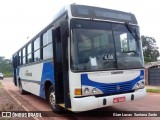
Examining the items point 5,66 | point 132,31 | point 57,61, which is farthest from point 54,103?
point 5,66

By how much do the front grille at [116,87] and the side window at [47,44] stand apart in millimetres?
2514

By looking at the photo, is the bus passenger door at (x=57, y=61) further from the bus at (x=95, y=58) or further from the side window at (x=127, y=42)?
the side window at (x=127, y=42)

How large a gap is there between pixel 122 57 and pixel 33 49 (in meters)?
5.37

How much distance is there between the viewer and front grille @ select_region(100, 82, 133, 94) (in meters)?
6.61

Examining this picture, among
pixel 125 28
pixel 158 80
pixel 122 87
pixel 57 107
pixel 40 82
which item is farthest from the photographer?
pixel 158 80

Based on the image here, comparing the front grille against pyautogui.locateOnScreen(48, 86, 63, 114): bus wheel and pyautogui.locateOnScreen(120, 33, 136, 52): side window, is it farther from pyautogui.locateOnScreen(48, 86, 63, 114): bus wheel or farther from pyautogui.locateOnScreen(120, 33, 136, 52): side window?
pyautogui.locateOnScreen(48, 86, 63, 114): bus wheel

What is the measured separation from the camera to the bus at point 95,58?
21.1ft

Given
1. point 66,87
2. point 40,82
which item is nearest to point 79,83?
point 66,87

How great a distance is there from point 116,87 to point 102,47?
1167 millimetres

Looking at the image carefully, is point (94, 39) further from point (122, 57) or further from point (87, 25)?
point (122, 57)

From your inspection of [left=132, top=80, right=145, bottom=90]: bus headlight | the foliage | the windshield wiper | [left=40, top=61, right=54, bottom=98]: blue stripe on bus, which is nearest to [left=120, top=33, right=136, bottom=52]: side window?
the windshield wiper

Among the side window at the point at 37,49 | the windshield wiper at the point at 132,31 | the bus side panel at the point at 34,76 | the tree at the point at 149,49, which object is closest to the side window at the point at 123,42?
the windshield wiper at the point at 132,31

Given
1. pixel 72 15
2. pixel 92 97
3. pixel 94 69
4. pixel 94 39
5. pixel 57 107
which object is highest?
pixel 72 15

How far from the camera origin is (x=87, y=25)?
6770 millimetres
